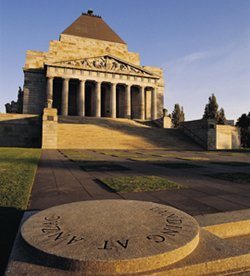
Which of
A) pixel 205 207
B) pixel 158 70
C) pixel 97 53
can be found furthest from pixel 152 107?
pixel 205 207

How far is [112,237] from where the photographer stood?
7.99 ft

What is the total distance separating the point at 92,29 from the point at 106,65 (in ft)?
54.5

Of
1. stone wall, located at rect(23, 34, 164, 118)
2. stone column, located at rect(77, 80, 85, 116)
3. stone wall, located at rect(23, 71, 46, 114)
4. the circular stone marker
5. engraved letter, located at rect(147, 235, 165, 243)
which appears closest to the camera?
the circular stone marker

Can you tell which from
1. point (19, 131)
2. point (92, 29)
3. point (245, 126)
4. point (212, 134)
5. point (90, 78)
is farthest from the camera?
point (92, 29)

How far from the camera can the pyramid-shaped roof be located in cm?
5453

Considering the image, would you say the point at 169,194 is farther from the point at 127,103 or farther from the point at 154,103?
the point at 154,103

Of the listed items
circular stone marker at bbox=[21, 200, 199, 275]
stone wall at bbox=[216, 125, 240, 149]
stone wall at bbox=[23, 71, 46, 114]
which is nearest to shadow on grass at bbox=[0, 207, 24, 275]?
circular stone marker at bbox=[21, 200, 199, 275]

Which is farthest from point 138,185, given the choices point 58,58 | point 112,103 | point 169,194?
point 58,58

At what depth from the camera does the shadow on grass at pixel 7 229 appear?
8.11ft

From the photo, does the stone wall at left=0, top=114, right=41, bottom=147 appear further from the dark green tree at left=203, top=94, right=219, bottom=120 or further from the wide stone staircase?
the dark green tree at left=203, top=94, right=219, bottom=120

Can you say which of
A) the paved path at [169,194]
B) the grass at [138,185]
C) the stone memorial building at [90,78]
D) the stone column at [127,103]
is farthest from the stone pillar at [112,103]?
the grass at [138,185]

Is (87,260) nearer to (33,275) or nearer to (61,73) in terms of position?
(33,275)

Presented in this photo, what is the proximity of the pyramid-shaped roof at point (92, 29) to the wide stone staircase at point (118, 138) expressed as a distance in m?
31.9

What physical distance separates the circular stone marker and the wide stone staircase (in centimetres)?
2204
